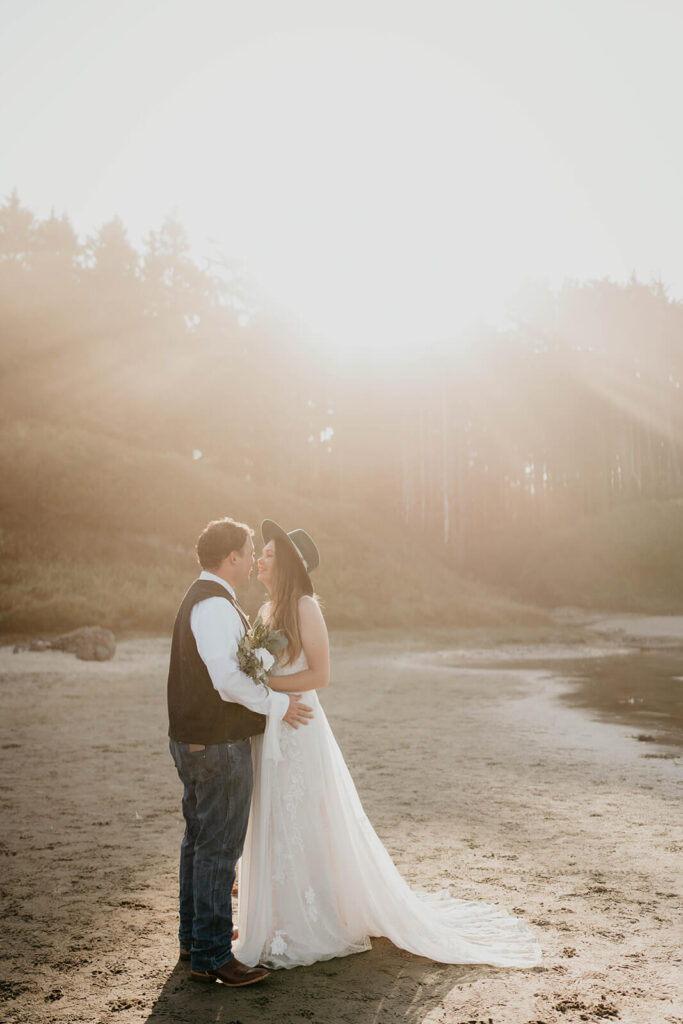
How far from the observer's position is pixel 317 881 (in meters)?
4.60

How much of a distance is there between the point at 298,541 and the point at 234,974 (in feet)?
7.40

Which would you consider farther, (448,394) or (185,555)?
(448,394)

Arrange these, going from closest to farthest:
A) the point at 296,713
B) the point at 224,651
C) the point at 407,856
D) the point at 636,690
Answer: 1. the point at 224,651
2. the point at 296,713
3. the point at 407,856
4. the point at 636,690

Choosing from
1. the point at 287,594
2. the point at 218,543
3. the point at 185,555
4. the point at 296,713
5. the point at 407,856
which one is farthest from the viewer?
the point at 185,555

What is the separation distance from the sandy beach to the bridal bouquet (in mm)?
1550

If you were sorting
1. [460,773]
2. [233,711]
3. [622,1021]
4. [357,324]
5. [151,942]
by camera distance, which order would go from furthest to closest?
1. [357,324]
2. [460,773]
3. [151,942]
4. [233,711]
5. [622,1021]

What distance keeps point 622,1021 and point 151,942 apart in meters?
2.61

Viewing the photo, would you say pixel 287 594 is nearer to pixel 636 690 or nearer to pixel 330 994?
pixel 330 994

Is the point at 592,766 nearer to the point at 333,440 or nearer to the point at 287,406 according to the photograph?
the point at 287,406

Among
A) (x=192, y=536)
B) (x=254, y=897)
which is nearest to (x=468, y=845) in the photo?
(x=254, y=897)

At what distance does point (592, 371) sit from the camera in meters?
56.7

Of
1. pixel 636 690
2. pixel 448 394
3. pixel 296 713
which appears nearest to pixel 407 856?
pixel 296 713

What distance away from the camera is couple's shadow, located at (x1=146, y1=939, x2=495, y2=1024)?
3902mm

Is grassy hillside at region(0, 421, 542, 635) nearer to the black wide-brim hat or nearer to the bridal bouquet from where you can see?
the black wide-brim hat
